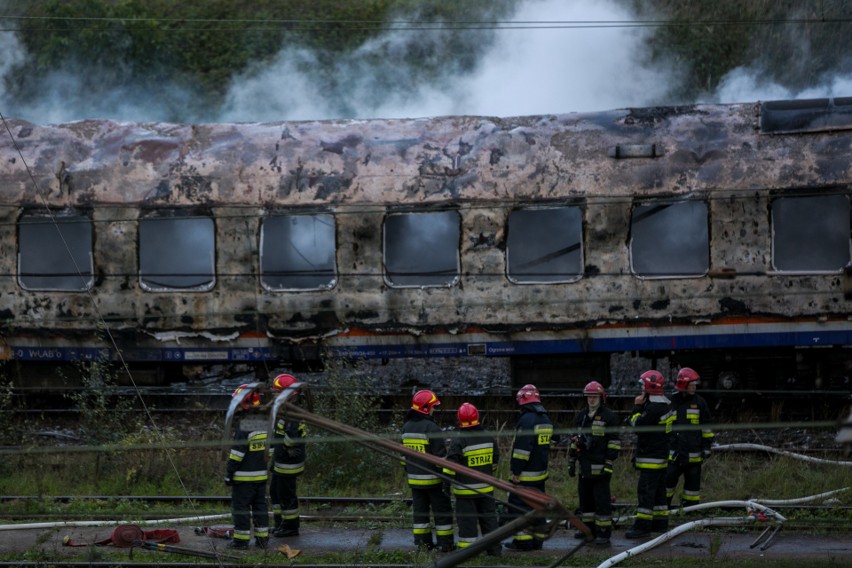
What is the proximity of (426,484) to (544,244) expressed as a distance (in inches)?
214

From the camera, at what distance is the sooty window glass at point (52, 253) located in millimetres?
15375

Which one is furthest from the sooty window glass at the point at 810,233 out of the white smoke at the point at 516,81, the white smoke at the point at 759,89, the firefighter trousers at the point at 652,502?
the white smoke at the point at 516,81

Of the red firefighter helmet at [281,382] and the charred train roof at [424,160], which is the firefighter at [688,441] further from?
the charred train roof at [424,160]

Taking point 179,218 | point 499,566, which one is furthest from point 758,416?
point 179,218

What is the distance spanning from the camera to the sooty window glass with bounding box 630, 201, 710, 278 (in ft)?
47.8

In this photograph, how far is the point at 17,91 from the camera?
26.1 m

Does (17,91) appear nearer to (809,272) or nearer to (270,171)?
(270,171)

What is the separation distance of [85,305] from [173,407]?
205cm

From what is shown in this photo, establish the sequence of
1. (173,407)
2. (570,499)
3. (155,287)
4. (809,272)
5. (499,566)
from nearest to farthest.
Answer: (499,566), (570,499), (809,272), (155,287), (173,407)

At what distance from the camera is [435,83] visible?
2473cm

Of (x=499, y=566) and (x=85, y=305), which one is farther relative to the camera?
Result: (x=85, y=305)

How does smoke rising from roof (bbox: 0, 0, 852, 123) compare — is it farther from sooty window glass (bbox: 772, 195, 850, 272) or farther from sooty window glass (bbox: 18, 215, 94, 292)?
sooty window glass (bbox: 18, 215, 94, 292)

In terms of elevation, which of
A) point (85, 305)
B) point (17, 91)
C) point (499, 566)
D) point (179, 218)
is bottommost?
point (499, 566)

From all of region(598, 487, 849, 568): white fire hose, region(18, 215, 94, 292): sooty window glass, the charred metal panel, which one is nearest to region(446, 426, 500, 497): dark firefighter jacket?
region(598, 487, 849, 568): white fire hose
